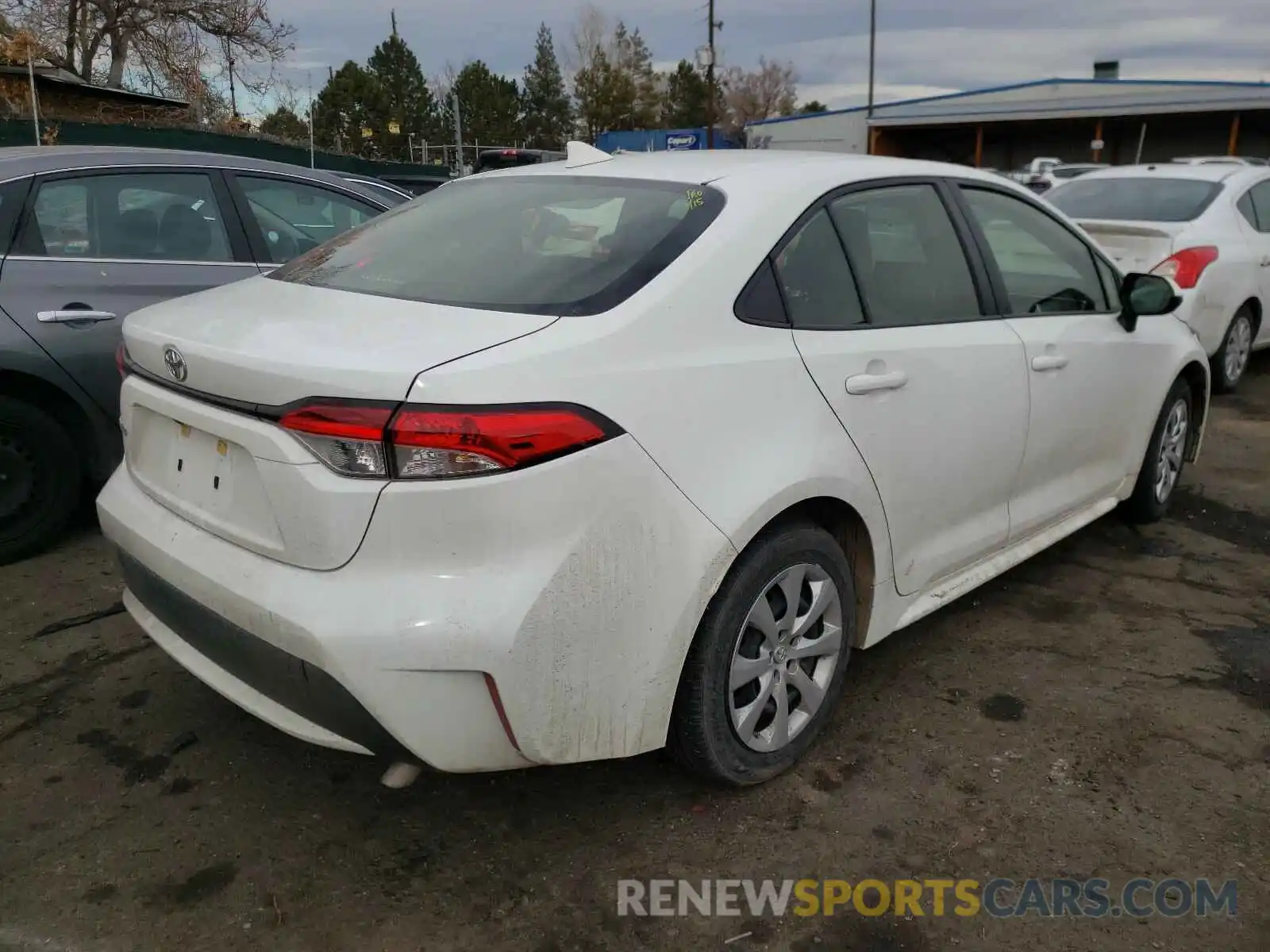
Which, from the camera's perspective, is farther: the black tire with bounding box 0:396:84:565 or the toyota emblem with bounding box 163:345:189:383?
the black tire with bounding box 0:396:84:565

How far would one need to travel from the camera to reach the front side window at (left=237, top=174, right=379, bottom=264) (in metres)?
4.73

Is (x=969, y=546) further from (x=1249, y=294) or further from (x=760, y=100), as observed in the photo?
(x=760, y=100)

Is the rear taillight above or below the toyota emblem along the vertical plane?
below

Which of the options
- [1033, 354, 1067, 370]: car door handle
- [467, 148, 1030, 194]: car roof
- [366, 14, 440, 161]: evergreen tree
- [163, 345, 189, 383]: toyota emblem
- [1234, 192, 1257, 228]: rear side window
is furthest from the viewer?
[366, 14, 440, 161]: evergreen tree

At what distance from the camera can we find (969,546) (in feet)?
10.6

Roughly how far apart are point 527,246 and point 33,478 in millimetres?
2624

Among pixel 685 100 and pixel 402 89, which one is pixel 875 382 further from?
pixel 685 100

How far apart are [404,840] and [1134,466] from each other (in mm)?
3326

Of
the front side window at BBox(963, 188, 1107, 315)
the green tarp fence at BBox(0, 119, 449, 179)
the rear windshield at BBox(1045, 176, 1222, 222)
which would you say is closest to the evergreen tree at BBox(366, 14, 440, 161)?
the green tarp fence at BBox(0, 119, 449, 179)

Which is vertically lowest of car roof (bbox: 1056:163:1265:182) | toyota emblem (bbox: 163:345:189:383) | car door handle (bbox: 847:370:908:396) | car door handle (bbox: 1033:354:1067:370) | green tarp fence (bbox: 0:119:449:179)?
car door handle (bbox: 1033:354:1067:370)

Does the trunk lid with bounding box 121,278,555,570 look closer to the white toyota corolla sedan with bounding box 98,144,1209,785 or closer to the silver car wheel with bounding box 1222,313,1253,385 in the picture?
the white toyota corolla sedan with bounding box 98,144,1209,785

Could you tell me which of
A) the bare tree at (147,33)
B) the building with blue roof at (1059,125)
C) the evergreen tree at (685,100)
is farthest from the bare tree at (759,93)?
the bare tree at (147,33)

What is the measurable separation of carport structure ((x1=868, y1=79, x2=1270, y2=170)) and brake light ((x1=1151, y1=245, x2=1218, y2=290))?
32.6 m

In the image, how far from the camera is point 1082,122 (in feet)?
139
